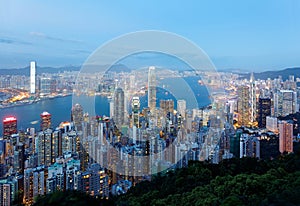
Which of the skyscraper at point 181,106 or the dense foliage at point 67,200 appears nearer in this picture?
the dense foliage at point 67,200

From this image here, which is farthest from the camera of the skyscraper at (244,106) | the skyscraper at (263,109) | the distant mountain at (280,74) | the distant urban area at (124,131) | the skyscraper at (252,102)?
the skyscraper at (263,109)

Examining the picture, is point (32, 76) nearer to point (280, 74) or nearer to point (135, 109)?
point (135, 109)

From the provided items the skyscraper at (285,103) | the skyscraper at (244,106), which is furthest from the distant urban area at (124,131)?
the skyscraper at (285,103)

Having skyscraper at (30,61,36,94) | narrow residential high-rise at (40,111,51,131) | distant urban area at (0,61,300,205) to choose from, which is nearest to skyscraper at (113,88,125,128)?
distant urban area at (0,61,300,205)

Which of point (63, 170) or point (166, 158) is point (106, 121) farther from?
point (63, 170)

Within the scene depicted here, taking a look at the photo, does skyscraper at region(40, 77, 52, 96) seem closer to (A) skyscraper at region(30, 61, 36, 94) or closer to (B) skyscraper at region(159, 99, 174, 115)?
(A) skyscraper at region(30, 61, 36, 94)

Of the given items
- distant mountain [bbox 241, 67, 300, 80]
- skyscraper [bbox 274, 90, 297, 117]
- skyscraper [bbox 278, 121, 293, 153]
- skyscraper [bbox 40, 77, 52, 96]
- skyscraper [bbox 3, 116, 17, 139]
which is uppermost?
distant mountain [bbox 241, 67, 300, 80]

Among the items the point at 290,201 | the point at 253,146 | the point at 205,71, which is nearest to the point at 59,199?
the point at 290,201

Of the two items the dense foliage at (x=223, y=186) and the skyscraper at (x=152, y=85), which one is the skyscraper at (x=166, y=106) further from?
the dense foliage at (x=223, y=186)
